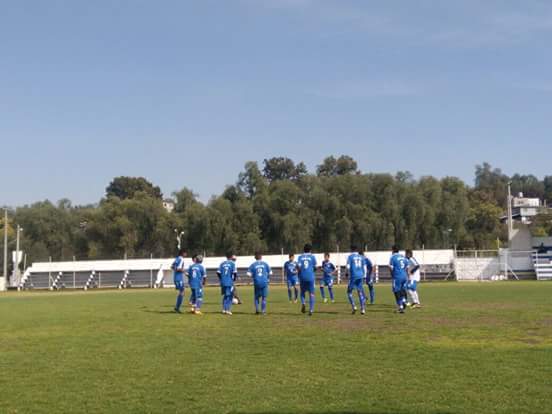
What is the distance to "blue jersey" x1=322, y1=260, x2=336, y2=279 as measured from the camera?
96.4 ft

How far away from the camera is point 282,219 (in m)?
82.6

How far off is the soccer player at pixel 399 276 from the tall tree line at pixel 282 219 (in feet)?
186

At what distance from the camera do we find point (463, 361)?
11125 mm

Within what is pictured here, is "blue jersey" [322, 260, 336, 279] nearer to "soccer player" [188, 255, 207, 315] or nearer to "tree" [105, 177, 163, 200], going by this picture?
"soccer player" [188, 255, 207, 315]

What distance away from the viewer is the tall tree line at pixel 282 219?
8050 centimetres

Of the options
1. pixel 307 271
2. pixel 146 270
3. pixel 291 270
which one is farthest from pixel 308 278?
pixel 146 270

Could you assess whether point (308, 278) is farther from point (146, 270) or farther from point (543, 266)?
point (146, 270)

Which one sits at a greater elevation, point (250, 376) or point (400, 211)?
point (400, 211)

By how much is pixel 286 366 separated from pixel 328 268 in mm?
18641

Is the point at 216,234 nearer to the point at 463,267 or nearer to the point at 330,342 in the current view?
the point at 463,267

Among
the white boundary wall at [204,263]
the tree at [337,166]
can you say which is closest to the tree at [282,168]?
the tree at [337,166]

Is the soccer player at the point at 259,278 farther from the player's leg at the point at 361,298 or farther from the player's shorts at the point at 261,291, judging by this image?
the player's leg at the point at 361,298

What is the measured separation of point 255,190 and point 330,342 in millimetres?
75905

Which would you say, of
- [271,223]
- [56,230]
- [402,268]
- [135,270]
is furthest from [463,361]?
[56,230]
